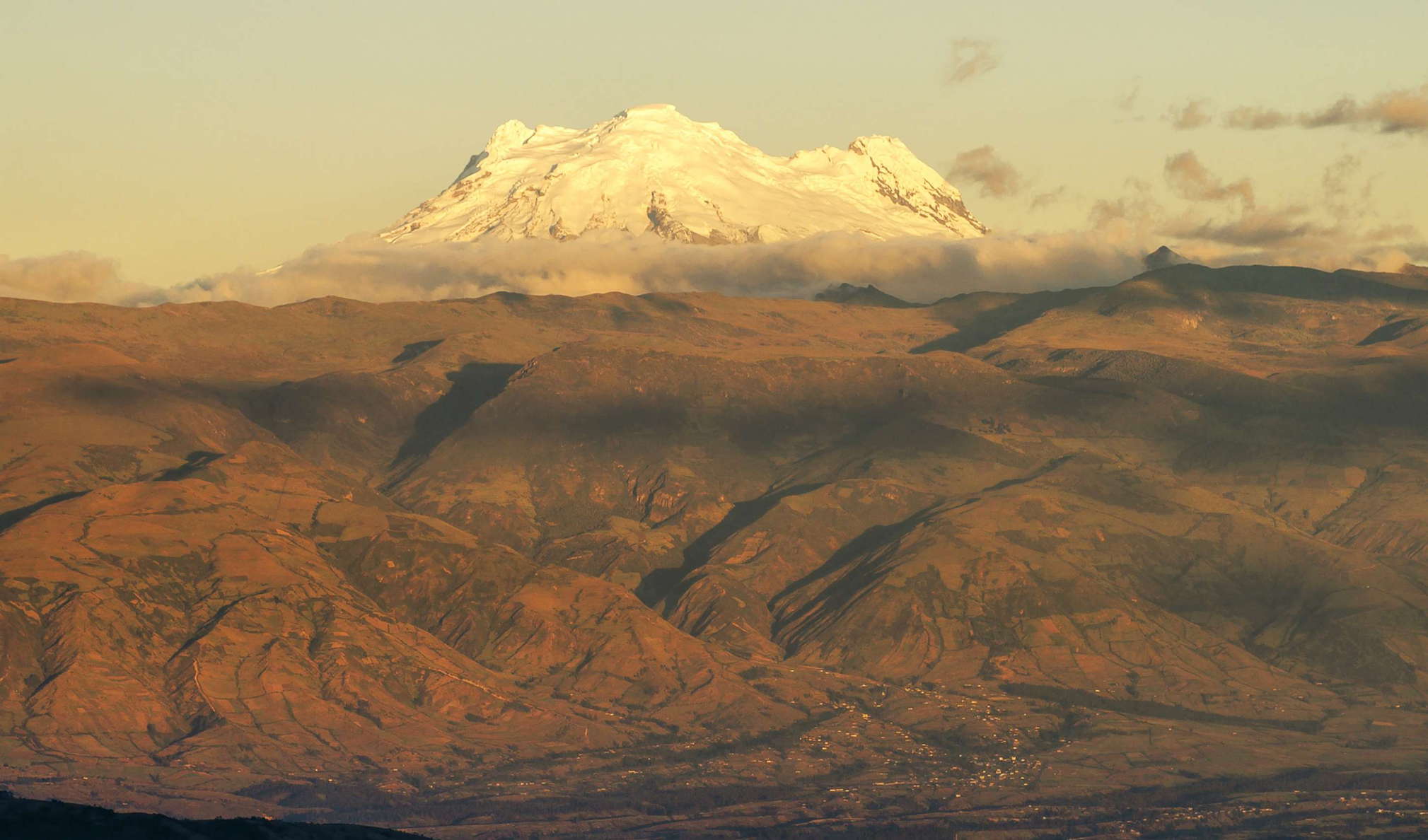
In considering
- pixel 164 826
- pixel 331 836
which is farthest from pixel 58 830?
pixel 331 836

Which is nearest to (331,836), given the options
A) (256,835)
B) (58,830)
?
(256,835)

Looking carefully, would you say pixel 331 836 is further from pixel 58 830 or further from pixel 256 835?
pixel 58 830

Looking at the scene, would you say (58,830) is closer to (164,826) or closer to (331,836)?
(164,826)
